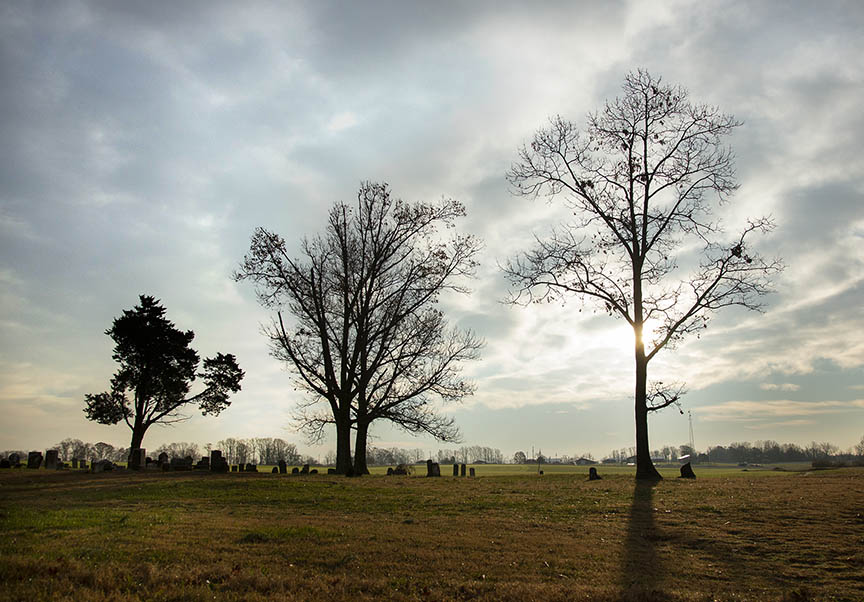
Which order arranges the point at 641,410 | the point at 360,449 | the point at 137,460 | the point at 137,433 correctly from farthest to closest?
the point at 137,433 < the point at 137,460 < the point at 360,449 < the point at 641,410

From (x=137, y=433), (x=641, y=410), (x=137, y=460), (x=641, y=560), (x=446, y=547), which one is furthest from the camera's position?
(x=137, y=433)

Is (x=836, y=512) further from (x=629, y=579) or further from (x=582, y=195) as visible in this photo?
(x=582, y=195)

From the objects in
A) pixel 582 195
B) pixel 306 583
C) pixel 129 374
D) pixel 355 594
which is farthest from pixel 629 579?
pixel 129 374

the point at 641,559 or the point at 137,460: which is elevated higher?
the point at 641,559

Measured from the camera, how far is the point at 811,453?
123250 mm

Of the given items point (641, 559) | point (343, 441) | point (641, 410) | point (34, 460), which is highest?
point (641, 410)

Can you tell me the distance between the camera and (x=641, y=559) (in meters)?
9.72

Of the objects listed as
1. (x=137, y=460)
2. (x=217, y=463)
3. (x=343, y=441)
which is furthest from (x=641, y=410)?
(x=137, y=460)

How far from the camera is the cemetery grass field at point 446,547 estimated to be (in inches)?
306

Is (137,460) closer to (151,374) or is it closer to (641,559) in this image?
(151,374)

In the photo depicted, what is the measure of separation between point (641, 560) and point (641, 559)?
0.25 ft

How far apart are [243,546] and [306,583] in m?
2.60

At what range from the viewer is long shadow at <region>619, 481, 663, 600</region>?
7902 mm

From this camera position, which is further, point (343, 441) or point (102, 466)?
point (102, 466)
